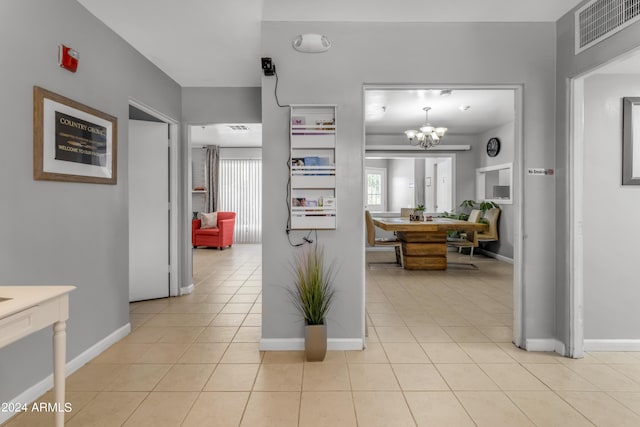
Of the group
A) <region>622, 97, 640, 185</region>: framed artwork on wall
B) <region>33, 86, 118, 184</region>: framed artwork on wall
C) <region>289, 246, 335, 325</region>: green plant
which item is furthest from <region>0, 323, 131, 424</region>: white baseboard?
<region>622, 97, 640, 185</region>: framed artwork on wall

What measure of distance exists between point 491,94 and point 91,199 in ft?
15.7

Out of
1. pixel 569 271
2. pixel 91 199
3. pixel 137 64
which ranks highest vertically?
pixel 137 64

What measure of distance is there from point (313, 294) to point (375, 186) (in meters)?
6.34

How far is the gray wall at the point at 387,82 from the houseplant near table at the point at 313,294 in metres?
0.08

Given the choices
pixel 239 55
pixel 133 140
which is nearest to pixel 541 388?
pixel 239 55

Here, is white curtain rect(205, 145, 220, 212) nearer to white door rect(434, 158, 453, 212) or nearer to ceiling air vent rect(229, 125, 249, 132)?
ceiling air vent rect(229, 125, 249, 132)

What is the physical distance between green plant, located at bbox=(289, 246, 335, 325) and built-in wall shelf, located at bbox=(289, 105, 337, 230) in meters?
0.24

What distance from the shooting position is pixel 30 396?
6.56 ft

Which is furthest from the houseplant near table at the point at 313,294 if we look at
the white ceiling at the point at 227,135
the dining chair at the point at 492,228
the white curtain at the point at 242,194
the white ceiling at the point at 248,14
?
the white curtain at the point at 242,194

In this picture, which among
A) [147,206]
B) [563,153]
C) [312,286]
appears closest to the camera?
[312,286]

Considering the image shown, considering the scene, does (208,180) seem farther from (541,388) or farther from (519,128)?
(541,388)

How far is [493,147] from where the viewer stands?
6.91m

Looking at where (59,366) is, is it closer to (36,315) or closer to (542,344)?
(36,315)

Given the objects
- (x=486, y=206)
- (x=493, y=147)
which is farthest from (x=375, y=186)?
(x=493, y=147)
